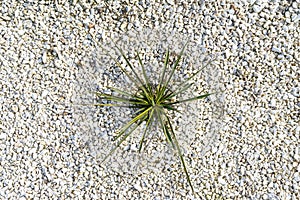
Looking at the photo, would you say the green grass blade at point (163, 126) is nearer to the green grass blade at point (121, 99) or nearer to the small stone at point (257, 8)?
the green grass blade at point (121, 99)

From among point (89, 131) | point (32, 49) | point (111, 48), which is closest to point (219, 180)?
point (89, 131)

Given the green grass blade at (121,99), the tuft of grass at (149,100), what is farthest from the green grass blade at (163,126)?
the green grass blade at (121,99)

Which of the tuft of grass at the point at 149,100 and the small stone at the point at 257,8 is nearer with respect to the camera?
the tuft of grass at the point at 149,100

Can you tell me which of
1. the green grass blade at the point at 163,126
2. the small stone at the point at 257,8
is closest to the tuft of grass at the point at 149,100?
the green grass blade at the point at 163,126

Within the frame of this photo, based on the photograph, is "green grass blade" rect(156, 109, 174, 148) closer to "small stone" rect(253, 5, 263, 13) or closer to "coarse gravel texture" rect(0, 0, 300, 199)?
"coarse gravel texture" rect(0, 0, 300, 199)

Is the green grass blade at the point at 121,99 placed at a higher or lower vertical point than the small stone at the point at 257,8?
lower

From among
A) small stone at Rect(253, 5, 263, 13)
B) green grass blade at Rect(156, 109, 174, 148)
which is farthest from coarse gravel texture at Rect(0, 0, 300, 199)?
green grass blade at Rect(156, 109, 174, 148)

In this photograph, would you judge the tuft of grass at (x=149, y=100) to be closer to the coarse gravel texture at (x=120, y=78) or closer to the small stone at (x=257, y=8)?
the coarse gravel texture at (x=120, y=78)

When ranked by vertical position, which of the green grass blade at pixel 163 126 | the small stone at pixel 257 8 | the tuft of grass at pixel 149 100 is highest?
the small stone at pixel 257 8
